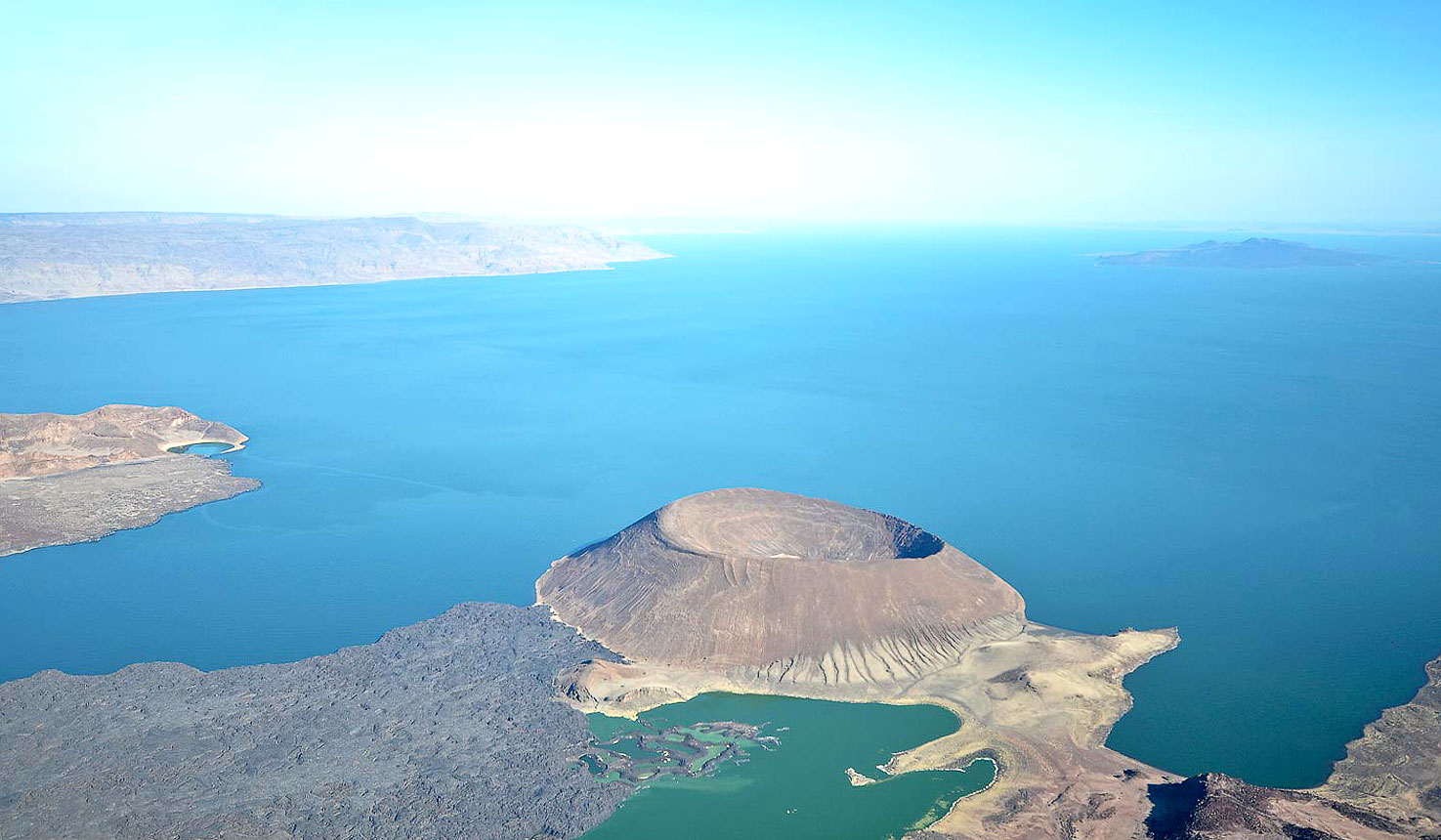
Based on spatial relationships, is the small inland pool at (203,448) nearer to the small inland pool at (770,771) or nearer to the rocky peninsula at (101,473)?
the rocky peninsula at (101,473)

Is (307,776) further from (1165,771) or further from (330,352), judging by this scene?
(330,352)

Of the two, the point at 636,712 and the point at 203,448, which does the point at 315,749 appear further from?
the point at 203,448

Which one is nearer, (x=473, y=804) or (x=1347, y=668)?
(x=473, y=804)

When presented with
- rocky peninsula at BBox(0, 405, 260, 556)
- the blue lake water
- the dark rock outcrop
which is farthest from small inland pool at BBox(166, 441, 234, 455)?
the dark rock outcrop

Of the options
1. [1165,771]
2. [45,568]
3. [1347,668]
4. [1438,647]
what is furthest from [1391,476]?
[45,568]

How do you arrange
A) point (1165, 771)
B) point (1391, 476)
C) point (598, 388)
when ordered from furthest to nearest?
point (598, 388) → point (1391, 476) → point (1165, 771)

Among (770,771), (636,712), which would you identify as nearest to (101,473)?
(636,712)

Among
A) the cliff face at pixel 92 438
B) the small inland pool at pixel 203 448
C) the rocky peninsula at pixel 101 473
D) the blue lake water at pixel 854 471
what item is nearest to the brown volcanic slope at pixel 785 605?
the blue lake water at pixel 854 471
